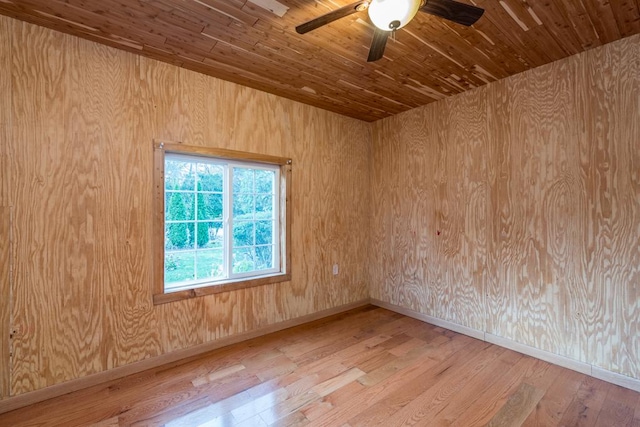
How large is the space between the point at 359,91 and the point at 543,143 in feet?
5.68

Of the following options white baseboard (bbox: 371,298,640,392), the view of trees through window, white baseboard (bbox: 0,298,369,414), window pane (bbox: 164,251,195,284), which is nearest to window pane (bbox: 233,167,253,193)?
the view of trees through window

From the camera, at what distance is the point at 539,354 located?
2.45m

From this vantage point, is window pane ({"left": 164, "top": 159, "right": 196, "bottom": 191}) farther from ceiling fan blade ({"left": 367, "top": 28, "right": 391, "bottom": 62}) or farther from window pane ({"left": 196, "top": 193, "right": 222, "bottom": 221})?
ceiling fan blade ({"left": 367, "top": 28, "right": 391, "bottom": 62})

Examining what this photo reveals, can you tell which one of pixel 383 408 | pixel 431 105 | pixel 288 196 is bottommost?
pixel 383 408

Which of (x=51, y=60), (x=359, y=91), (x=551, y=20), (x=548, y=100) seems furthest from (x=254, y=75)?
(x=548, y=100)

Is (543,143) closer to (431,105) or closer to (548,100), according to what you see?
(548,100)

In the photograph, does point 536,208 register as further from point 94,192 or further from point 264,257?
point 94,192

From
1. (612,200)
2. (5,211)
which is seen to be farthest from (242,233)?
(612,200)

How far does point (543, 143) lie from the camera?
2.44 meters

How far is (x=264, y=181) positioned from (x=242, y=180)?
26 centimetres

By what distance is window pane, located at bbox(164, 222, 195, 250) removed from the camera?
2.49 metres

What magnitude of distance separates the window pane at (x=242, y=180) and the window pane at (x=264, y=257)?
0.64 m

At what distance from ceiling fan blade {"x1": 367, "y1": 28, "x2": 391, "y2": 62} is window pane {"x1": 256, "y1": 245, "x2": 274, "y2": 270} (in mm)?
2083

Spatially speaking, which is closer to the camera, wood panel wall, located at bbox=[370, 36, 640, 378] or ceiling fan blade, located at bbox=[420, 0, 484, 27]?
ceiling fan blade, located at bbox=[420, 0, 484, 27]
